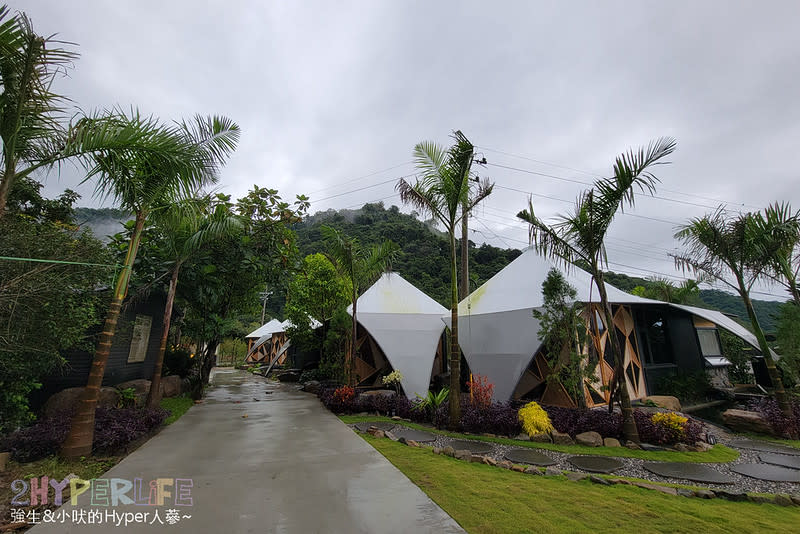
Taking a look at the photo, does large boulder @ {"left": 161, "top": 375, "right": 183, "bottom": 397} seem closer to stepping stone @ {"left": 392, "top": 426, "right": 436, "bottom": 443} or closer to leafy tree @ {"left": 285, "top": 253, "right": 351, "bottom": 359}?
leafy tree @ {"left": 285, "top": 253, "right": 351, "bottom": 359}

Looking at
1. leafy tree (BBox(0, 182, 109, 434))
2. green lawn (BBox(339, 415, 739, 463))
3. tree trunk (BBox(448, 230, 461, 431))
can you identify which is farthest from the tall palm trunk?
leafy tree (BBox(0, 182, 109, 434))

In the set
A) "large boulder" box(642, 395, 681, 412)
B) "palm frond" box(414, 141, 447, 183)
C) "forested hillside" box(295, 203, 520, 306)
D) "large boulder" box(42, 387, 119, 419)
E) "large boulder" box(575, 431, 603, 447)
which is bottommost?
"large boulder" box(575, 431, 603, 447)

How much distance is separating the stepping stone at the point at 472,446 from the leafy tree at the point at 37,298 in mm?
5782

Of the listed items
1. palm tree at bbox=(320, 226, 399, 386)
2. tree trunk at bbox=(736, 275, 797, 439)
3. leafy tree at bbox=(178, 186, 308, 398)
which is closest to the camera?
tree trunk at bbox=(736, 275, 797, 439)

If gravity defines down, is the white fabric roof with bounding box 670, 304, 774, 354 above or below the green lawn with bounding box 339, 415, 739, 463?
above

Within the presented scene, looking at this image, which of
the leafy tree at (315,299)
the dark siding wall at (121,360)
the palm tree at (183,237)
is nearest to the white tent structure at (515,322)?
the leafy tree at (315,299)

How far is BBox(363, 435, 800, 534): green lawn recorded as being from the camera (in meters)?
2.82

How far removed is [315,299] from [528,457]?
9114mm

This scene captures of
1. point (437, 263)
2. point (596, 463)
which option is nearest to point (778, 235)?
point (596, 463)

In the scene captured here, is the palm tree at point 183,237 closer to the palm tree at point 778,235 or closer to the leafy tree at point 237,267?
the leafy tree at point 237,267

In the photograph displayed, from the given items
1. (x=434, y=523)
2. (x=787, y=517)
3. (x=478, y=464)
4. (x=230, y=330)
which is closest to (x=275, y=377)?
(x=230, y=330)

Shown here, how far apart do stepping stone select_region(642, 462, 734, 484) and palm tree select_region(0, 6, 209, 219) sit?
783 centimetres

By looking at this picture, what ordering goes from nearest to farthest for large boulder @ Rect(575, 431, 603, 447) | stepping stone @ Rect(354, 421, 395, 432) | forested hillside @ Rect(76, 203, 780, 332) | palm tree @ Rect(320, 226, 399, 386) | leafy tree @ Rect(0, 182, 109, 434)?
1. leafy tree @ Rect(0, 182, 109, 434)
2. large boulder @ Rect(575, 431, 603, 447)
3. stepping stone @ Rect(354, 421, 395, 432)
4. palm tree @ Rect(320, 226, 399, 386)
5. forested hillside @ Rect(76, 203, 780, 332)

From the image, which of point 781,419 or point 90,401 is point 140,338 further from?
point 781,419
